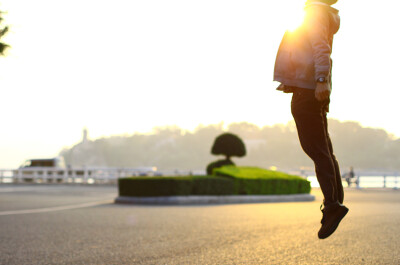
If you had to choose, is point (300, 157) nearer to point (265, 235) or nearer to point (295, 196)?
point (295, 196)

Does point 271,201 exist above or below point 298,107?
below

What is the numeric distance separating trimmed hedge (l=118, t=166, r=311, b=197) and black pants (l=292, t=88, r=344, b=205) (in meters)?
13.5

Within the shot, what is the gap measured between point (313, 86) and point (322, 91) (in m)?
0.17

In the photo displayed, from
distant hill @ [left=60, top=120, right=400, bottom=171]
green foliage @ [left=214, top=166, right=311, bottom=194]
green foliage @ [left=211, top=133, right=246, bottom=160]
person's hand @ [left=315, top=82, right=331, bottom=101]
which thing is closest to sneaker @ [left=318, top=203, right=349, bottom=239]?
person's hand @ [left=315, top=82, right=331, bottom=101]

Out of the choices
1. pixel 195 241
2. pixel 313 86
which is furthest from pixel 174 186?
pixel 313 86

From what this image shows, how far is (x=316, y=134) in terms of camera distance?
3727 millimetres

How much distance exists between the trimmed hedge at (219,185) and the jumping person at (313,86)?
13.5 meters

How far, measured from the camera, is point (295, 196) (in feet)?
64.3

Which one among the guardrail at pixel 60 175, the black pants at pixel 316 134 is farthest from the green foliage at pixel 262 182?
the guardrail at pixel 60 175

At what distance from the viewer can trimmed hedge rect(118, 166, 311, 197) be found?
17.2 metres

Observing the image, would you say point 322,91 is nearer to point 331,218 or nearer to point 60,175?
point 331,218

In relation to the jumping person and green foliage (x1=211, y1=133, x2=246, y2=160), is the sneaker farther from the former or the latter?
green foliage (x1=211, y1=133, x2=246, y2=160)

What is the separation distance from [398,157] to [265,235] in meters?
179

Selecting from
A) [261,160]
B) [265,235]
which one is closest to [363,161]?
[261,160]
